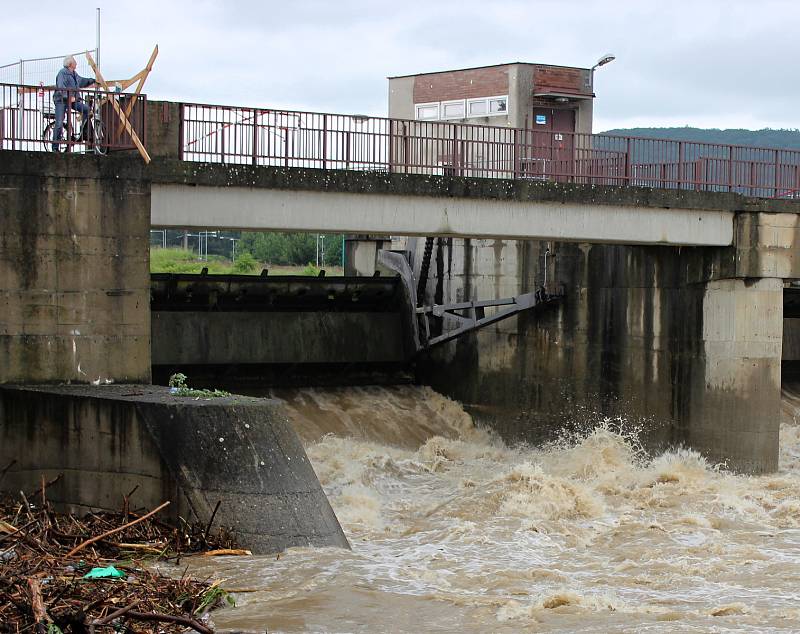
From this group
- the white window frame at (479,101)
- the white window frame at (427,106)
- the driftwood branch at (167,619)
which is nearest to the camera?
the driftwood branch at (167,619)

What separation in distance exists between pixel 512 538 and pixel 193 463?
15.3ft

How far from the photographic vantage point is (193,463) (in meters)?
14.4

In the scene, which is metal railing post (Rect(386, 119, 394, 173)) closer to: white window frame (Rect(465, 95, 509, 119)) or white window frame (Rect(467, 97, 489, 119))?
white window frame (Rect(465, 95, 509, 119))

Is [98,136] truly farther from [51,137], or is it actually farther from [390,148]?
Answer: [390,148]

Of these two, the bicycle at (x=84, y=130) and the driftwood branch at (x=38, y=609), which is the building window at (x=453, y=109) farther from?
the driftwood branch at (x=38, y=609)

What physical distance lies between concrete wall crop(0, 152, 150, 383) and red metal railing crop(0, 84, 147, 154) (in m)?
0.65

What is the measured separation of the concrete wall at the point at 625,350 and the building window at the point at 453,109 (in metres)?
8.79

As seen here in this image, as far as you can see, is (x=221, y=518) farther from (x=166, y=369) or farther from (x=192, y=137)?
(x=166, y=369)

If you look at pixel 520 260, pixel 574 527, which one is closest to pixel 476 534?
pixel 574 527

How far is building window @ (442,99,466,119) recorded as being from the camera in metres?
36.8

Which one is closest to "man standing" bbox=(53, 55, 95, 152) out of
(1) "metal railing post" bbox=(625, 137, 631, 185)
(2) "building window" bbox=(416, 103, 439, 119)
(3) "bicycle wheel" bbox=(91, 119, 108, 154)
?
(3) "bicycle wheel" bbox=(91, 119, 108, 154)

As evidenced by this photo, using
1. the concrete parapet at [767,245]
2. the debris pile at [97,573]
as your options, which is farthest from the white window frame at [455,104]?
the debris pile at [97,573]

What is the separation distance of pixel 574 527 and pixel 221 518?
18.8 feet

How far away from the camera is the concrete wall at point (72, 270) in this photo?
16141mm
